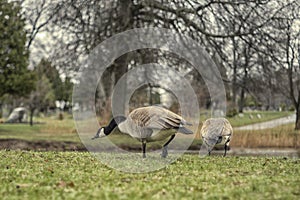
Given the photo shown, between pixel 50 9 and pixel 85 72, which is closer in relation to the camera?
pixel 50 9

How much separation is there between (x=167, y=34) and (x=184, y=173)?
489 inches

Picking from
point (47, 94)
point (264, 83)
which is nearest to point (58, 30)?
point (264, 83)

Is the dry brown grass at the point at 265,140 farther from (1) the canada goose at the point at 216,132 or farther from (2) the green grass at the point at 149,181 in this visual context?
(2) the green grass at the point at 149,181

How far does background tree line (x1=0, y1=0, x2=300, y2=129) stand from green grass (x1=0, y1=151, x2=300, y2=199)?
946cm

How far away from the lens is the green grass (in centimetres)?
616

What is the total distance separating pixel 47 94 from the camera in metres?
52.8

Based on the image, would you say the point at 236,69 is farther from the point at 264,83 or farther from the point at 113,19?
the point at 113,19

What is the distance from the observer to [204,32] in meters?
20.8

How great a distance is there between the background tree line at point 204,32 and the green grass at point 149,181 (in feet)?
31.1

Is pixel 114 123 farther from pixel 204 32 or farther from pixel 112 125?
pixel 204 32

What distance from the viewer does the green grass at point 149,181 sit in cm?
616

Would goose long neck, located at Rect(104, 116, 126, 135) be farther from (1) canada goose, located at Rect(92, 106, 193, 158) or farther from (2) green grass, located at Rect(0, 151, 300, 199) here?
(2) green grass, located at Rect(0, 151, 300, 199)

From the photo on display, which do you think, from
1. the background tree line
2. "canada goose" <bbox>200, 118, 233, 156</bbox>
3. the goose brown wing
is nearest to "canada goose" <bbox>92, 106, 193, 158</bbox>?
the goose brown wing

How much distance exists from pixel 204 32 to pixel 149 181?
1446cm
